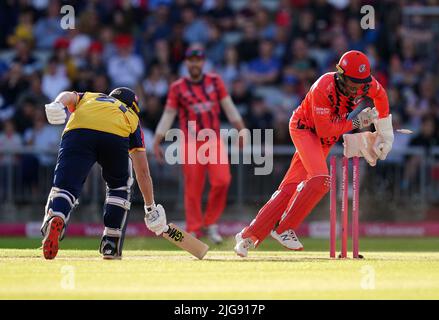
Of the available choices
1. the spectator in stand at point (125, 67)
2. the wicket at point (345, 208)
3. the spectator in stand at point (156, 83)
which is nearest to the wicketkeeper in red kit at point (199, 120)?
the wicket at point (345, 208)

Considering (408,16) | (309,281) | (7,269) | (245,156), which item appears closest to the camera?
(309,281)

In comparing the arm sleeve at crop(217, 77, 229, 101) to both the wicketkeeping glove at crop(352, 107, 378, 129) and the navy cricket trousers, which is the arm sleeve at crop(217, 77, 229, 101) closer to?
the wicketkeeping glove at crop(352, 107, 378, 129)

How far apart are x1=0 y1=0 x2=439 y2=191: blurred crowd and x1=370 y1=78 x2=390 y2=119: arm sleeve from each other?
717 centimetres

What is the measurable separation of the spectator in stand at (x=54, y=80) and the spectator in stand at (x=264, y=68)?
3.09 metres

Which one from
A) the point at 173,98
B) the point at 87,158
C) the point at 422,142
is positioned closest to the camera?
the point at 87,158

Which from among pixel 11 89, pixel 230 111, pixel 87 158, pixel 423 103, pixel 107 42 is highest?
pixel 107 42

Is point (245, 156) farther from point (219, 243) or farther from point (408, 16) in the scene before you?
point (408, 16)

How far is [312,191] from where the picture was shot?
37.0 ft

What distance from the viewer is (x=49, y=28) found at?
21.0 meters

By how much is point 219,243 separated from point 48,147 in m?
4.50

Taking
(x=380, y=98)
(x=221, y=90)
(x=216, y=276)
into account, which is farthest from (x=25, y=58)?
(x=216, y=276)

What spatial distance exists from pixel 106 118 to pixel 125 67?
9.25 metres

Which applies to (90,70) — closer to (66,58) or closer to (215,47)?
(66,58)

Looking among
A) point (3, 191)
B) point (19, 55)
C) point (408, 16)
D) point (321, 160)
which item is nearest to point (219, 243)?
point (321, 160)
